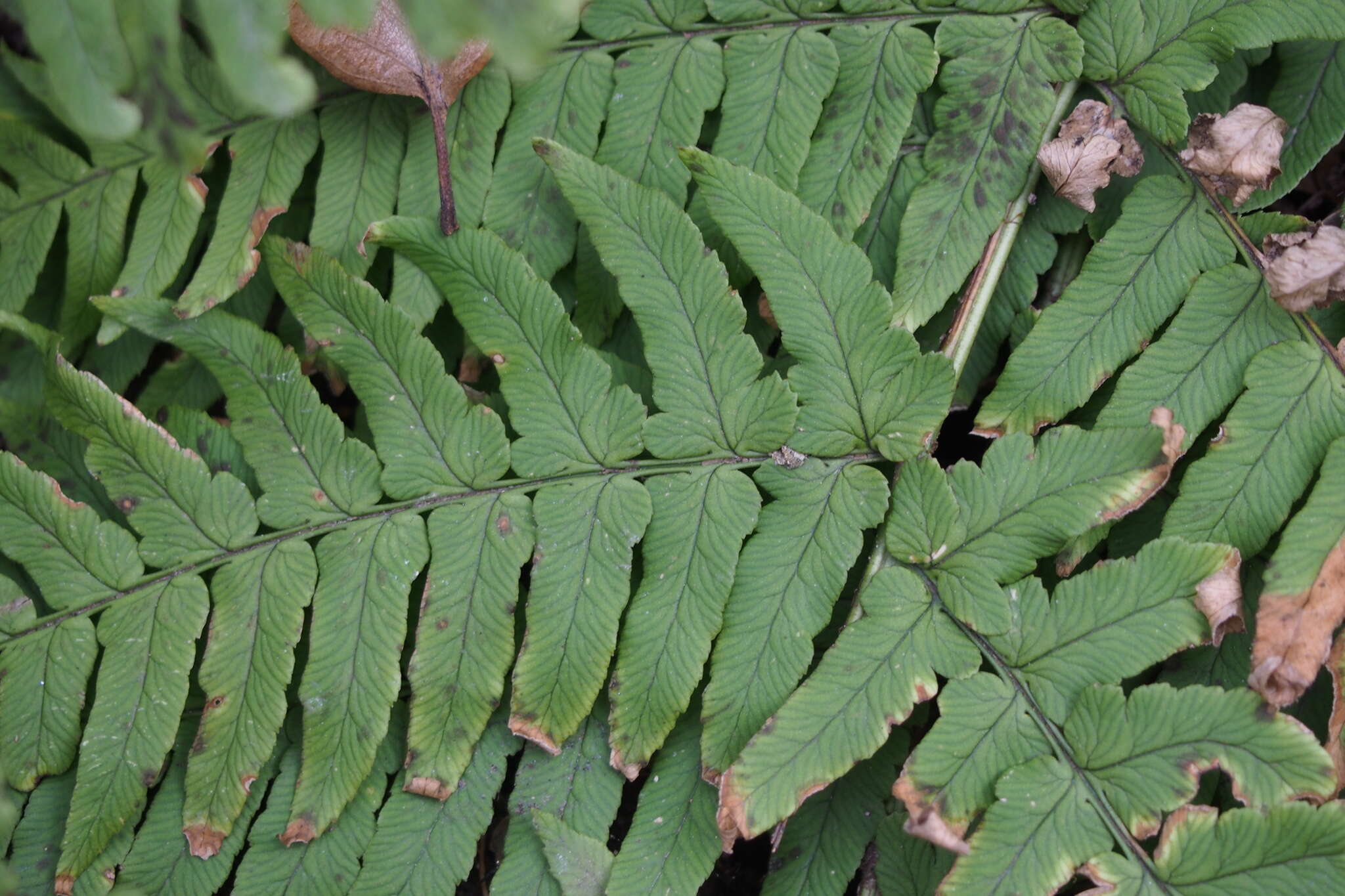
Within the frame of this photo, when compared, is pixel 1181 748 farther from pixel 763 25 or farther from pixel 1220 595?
pixel 763 25

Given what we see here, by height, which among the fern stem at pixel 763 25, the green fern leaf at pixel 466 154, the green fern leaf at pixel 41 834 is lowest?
the green fern leaf at pixel 41 834

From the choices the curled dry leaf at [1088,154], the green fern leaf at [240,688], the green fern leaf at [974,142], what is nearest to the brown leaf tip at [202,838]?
the green fern leaf at [240,688]

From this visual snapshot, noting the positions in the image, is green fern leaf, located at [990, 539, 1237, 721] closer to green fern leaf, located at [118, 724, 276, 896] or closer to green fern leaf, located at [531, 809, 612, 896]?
green fern leaf, located at [531, 809, 612, 896]

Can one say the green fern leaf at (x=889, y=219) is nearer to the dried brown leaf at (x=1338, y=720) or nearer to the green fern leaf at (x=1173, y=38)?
the green fern leaf at (x=1173, y=38)

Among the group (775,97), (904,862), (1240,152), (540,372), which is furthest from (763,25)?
(904,862)

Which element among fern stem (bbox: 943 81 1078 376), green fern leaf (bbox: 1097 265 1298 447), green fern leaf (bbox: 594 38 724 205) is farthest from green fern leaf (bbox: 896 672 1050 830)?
green fern leaf (bbox: 594 38 724 205)
